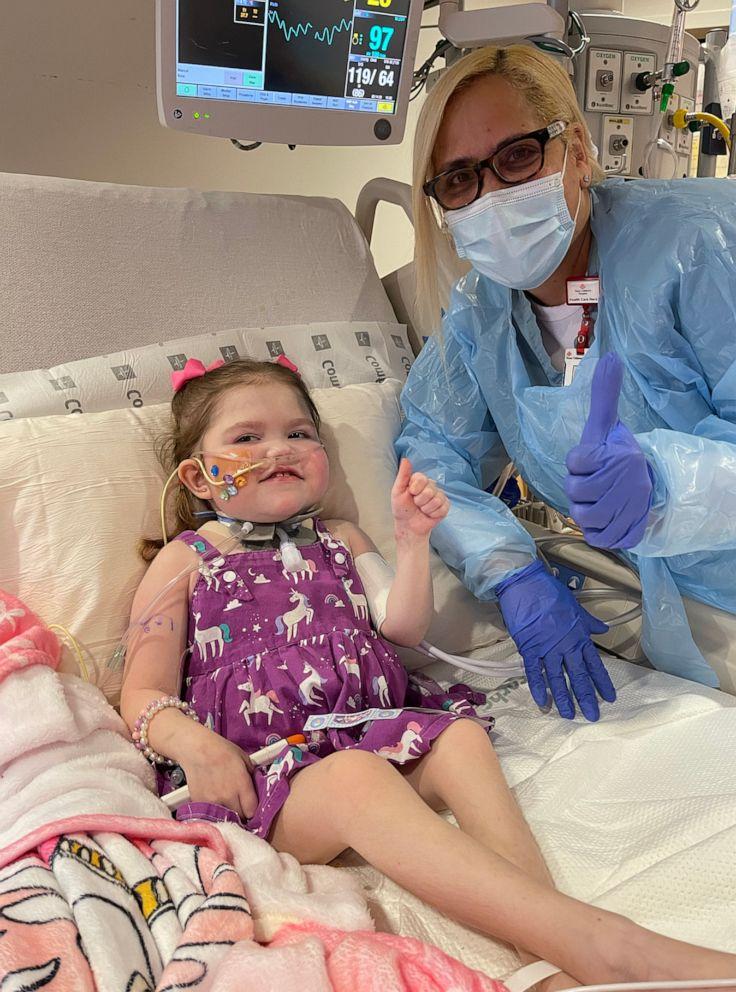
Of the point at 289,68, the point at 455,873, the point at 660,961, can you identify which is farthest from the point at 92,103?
the point at 660,961

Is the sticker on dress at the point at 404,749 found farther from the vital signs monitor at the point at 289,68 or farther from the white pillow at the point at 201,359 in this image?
the vital signs monitor at the point at 289,68

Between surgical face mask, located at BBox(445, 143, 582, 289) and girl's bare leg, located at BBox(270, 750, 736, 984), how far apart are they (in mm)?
890

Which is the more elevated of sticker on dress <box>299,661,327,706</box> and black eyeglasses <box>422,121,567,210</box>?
black eyeglasses <box>422,121,567,210</box>

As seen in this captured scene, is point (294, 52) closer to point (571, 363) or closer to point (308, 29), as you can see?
point (308, 29)

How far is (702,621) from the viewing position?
5.01 ft

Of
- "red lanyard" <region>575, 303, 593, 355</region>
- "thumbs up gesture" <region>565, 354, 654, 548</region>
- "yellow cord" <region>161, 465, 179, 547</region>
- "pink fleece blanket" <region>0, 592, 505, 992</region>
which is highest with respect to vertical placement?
"red lanyard" <region>575, 303, 593, 355</region>

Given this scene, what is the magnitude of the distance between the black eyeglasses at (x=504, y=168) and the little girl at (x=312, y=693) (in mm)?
451

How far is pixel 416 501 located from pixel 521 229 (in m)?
0.55

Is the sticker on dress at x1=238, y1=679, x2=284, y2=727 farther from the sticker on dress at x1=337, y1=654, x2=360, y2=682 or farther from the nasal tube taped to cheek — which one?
the nasal tube taped to cheek

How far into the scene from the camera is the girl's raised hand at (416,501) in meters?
1.31

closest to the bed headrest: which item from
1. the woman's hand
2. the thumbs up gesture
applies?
the woman's hand

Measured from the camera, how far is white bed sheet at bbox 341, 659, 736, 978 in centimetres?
103

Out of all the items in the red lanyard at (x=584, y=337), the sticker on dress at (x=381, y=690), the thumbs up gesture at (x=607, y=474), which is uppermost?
the red lanyard at (x=584, y=337)

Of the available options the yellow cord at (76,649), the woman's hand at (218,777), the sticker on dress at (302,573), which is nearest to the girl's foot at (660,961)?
the woman's hand at (218,777)
